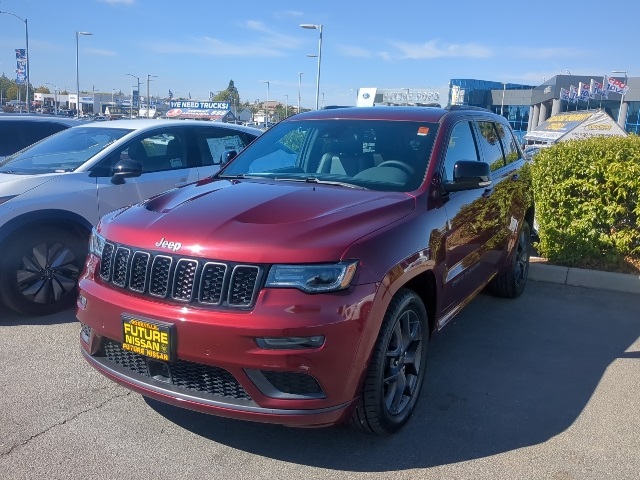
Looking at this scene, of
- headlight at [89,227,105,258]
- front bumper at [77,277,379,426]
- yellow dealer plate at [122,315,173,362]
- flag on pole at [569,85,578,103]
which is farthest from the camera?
flag on pole at [569,85,578,103]

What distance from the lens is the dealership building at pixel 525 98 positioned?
142 feet

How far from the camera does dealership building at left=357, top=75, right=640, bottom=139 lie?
43.2m

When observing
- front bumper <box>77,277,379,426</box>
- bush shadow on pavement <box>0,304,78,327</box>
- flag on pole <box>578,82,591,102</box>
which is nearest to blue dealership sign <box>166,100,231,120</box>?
flag on pole <box>578,82,591,102</box>

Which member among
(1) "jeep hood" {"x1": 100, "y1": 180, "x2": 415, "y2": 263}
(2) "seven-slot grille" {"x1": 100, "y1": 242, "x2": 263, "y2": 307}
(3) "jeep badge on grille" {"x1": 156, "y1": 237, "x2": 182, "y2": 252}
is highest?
(1) "jeep hood" {"x1": 100, "y1": 180, "x2": 415, "y2": 263}

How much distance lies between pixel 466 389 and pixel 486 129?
2.49 metres

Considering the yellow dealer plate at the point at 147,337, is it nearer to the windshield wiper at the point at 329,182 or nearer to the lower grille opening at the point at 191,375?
the lower grille opening at the point at 191,375

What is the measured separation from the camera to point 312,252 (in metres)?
2.88

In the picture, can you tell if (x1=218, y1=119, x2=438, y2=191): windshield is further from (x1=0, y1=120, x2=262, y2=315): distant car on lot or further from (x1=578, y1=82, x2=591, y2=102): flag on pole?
(x1=578, y1=82, x2=591, y2=102): flag on pole

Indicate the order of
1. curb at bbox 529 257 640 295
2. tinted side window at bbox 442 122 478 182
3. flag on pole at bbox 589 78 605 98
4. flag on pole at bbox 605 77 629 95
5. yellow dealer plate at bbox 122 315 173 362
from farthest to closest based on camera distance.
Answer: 1. flag on pole at bbox 589 78 605 98
2. flag on pole at bbox 605 77 629 95
3. curb at bbox 529 257 640 295
4. tinted side window at bbox 442 122 478 182
5. yellow dealer plate at bbox 122 315 173 362

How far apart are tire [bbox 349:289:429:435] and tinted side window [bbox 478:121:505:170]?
221cm

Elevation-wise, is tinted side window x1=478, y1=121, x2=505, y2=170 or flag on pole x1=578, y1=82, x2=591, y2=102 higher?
flag on pole x1=578, y1=82, x2=591, y2=102

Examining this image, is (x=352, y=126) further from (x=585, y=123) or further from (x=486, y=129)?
(x=585, y=123)

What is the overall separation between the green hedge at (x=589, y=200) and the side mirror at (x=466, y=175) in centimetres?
Result: 339

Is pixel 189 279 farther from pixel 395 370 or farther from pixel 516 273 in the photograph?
pixel 516 273
